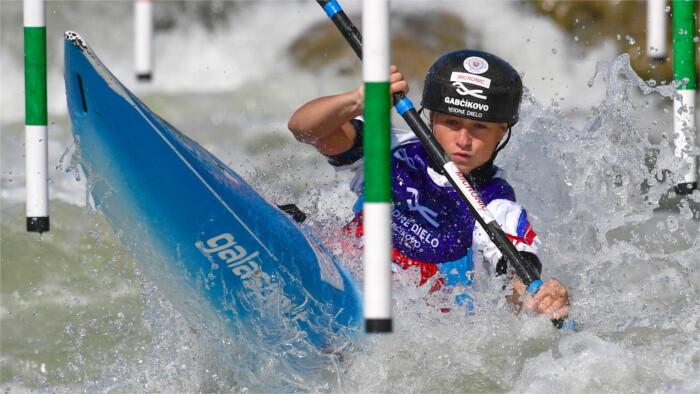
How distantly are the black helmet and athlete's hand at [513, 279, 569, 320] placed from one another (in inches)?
23.8

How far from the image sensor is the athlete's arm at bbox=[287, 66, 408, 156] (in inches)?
114

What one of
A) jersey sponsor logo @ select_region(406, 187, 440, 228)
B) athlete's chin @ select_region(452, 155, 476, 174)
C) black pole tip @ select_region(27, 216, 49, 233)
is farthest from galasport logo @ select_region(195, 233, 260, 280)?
athlete's chin @ select_region(452, 155, 476, 174)

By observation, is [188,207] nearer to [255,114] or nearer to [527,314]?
[527,314]

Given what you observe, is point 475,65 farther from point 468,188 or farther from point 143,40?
point 143,40

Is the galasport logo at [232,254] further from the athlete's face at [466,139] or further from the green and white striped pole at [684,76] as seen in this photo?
the green and white striped pole at [684,76]

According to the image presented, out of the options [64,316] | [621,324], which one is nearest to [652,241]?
[621,324]

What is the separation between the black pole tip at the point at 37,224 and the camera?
106 inches

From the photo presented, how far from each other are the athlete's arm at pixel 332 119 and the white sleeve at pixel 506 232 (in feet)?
1.78

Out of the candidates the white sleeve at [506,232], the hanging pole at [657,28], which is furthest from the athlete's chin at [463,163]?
the hanging pole at [657,28]

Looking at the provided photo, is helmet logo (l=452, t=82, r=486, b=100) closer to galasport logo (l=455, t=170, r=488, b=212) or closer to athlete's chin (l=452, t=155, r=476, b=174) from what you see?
athlete's chin (l=452, t=155, r=476, b=174)

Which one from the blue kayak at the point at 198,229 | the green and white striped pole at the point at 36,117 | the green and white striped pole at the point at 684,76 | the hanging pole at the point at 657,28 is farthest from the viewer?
the green and white striped pole at the point at 684,76

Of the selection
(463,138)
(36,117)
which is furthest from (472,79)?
(36,117)

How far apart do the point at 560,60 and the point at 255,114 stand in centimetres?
284

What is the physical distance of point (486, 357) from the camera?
2754 mm
